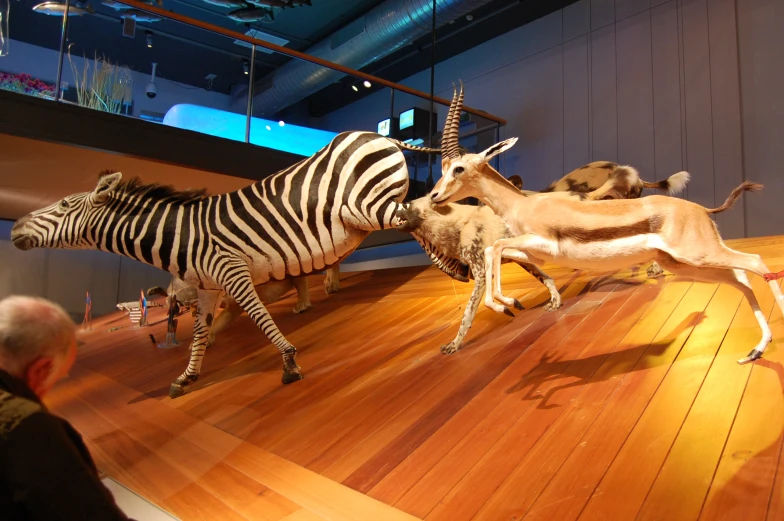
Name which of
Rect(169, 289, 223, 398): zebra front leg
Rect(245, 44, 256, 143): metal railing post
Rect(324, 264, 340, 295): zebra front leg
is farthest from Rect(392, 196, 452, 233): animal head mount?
Rect(324, 264, 340, 295): zebra front leg

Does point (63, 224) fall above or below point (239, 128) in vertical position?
below

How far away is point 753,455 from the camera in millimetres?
1900

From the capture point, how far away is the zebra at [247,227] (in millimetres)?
3801

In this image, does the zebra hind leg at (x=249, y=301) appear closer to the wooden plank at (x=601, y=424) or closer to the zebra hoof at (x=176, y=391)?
the zebra hoof at (x=176, y=391)

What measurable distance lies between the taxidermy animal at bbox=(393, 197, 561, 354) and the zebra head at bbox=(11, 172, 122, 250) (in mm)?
2138

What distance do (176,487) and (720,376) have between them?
8.13ft

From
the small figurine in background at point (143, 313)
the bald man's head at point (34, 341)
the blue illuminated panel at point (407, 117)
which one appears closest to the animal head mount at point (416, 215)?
the bald man's head at point (34, 341)

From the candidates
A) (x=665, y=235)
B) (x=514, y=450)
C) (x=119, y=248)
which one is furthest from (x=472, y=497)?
(x=119, y=248)

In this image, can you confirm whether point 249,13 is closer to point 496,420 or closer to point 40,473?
point 496,420

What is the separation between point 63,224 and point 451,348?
2878 millimetres

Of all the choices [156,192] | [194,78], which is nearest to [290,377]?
[156,192]

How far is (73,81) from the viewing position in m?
4.62

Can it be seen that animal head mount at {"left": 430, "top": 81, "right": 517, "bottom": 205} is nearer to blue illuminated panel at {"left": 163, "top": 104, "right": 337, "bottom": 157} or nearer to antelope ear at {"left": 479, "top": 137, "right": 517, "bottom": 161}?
antelope ear at {"left": 479, "top": 137, "right": 517, "bottom": 161}

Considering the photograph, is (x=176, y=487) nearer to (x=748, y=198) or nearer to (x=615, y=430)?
(x=615, y=430)
